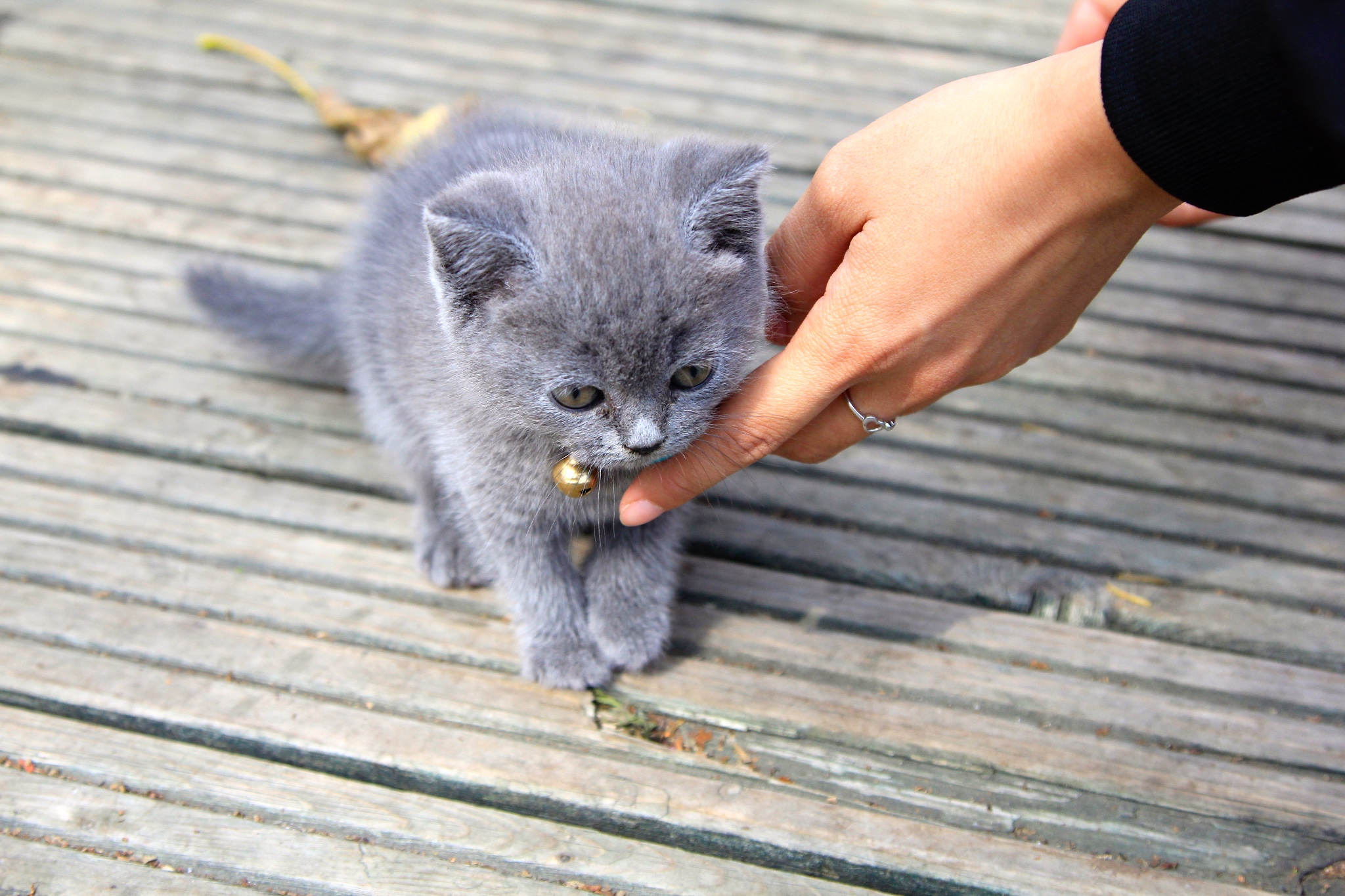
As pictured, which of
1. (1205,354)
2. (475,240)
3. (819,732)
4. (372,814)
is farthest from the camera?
(1205,354)

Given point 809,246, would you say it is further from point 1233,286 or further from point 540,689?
point 1233,286

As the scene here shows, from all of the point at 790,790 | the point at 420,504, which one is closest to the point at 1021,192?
the point at 790,790

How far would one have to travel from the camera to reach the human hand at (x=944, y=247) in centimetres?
108

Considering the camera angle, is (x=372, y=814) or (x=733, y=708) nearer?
(x=372, y=814)

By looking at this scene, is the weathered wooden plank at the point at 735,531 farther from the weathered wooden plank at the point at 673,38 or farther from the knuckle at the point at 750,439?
the weathered wooden plank at the point at 673,38

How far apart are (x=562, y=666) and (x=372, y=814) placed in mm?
325

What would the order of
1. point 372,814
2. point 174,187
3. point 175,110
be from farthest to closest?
point 175,110 < point 174,187 < point 372,814

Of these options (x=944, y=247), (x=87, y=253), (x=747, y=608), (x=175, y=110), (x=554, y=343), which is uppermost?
(x=944, y=247)

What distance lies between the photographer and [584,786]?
1.30 meters

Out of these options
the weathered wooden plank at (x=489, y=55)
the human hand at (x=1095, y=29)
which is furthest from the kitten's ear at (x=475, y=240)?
the weathered wooden plank at (x=489, y=55)

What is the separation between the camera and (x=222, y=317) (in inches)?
72.8

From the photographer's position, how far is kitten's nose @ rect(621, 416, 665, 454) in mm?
1144

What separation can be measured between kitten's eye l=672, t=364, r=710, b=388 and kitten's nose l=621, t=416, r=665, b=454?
0.27 ft

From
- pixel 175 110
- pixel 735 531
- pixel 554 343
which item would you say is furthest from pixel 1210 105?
pixel 175 110
